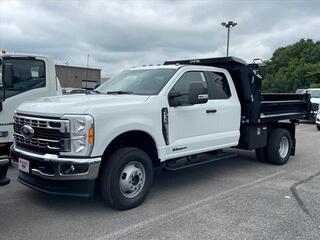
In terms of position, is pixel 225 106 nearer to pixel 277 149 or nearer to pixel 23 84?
pixel 277 149

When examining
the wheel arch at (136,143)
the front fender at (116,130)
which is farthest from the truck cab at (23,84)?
the front fender at (116,130)

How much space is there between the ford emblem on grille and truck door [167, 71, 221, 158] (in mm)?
1969

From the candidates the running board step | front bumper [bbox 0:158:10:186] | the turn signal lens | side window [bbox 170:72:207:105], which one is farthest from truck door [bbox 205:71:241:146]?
front bumper [bbox 0:158:10:186]

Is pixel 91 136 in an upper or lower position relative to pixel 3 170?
upper

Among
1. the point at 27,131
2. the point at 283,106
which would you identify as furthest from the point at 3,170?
the point at 283,106

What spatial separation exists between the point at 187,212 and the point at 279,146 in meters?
4.07

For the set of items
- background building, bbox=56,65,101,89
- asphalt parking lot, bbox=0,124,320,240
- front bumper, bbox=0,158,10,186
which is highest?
background building, bbox=56,65,101,89

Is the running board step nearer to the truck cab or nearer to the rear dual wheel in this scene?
the rear dual wheel

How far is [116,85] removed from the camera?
647cm

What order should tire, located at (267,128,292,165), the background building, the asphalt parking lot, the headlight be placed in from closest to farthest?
the asphalt parking lot, the headlight, tire, located at (267,128,292,165), the background building

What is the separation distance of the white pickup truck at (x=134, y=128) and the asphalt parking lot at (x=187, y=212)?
0.36m

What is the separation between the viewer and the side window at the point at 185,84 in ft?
18.8

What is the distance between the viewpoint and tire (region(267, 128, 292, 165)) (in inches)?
323

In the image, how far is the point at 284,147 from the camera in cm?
870
